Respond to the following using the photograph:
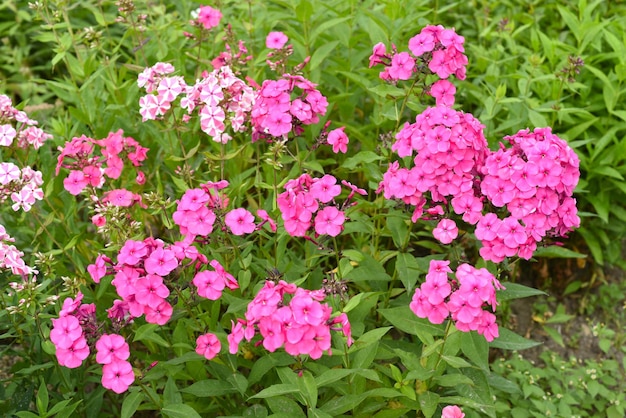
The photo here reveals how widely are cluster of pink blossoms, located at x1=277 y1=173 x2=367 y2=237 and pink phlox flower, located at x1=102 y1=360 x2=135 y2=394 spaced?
728 mm

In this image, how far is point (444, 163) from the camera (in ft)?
8.87

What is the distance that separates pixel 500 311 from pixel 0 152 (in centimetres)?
269

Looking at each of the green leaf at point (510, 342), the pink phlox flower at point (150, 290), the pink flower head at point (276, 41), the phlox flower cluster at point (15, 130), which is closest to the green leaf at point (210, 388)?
the pink phlox flower at point (150, 290)

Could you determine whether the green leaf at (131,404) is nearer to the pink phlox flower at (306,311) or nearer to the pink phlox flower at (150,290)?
the pink phlox flower at (150,290)

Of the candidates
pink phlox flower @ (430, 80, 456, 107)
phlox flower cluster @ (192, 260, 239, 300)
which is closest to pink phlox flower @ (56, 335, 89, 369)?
phlox flower cluster @ (192, 260, 239, 300)

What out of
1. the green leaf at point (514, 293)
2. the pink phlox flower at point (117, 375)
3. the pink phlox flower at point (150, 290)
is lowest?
the green leaf at point (514, 293)

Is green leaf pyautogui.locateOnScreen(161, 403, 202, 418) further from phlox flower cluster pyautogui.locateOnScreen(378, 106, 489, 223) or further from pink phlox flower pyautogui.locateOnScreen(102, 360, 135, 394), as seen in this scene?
phlox flower cluster pyautogui.locateOnScreen(378, 106, 489, 223)

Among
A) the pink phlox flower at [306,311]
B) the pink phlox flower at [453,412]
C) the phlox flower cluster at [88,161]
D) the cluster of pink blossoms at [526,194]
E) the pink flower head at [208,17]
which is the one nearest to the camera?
the pink phlox flower at [306,311]

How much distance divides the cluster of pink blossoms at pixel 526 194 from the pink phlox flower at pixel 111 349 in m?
1.31

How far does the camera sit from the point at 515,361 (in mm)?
3758

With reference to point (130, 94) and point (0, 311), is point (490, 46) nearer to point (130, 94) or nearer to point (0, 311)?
point (130, 94)

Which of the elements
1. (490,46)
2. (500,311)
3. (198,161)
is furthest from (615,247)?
(198,161)

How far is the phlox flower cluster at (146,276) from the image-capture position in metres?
2.37

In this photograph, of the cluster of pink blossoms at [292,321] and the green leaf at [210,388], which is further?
the green leaf at [210,388]
